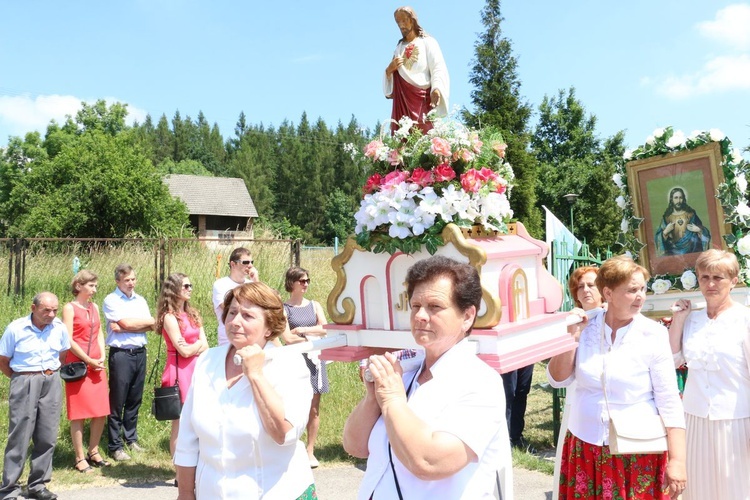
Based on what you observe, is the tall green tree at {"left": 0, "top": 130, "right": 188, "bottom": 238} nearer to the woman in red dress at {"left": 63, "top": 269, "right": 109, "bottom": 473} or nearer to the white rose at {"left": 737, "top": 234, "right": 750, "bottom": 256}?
the woman in red dress at {"left": 63, "top": 269, "right": 109, "bottom": 473}

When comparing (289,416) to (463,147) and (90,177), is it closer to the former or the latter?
(463,147)

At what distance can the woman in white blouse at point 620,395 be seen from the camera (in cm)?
296

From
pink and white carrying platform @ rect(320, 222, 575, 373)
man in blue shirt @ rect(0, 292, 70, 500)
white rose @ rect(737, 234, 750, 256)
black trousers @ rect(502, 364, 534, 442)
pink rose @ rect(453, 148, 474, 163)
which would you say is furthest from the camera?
black trousers @ rect(502, 364, 534, 442)

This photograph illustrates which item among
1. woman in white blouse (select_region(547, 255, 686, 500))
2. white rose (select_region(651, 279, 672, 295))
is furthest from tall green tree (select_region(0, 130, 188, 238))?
woman in white blouse (select_region(547, 255, 686, 500))

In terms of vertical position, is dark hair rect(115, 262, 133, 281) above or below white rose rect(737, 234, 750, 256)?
above

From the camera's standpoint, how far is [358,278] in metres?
3.28

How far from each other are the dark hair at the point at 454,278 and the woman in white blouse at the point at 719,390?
214 centimetres

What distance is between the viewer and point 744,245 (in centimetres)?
392

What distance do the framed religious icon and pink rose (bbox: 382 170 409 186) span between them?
204 cm

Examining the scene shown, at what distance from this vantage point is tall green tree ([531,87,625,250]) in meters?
32.7

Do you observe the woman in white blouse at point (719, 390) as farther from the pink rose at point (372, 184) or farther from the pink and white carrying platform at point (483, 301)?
the pink rose at point (372, 184)

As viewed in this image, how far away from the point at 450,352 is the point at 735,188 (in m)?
2.83

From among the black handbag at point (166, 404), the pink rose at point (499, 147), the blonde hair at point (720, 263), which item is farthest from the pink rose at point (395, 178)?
the black handbag at point (166, 404)

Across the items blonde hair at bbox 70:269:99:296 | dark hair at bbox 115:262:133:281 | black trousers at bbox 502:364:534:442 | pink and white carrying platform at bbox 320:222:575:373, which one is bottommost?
black trousers at bbox 502:364:534:442
